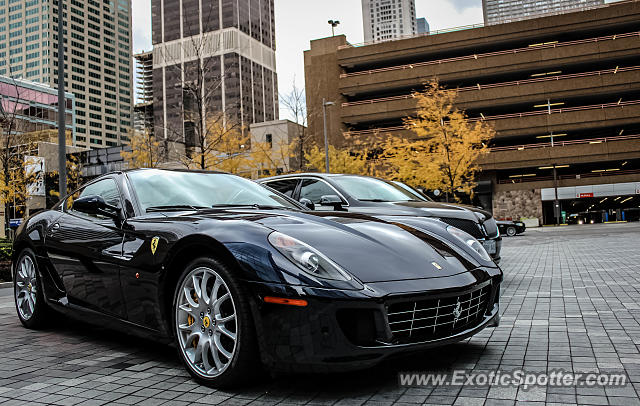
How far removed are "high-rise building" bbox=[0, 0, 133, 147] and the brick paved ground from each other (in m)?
147

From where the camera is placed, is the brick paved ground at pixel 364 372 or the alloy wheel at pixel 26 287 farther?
the alloy wheel at pixel 26 287

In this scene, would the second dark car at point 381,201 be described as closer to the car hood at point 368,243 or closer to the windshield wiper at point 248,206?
the windshield wiper at point 248,206

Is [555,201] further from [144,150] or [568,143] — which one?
[144,150]

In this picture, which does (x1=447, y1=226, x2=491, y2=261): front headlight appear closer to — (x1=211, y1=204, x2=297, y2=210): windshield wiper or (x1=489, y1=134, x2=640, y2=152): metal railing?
(x1=211, y1=204, x2=297, y2=210): windshield wiper

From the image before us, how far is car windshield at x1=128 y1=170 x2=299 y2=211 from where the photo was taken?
3.90 m

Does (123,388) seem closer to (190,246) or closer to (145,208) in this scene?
(190,246)

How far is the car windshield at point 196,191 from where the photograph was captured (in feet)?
12.8

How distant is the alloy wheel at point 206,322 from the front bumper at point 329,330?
251mm

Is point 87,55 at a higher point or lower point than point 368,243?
higher

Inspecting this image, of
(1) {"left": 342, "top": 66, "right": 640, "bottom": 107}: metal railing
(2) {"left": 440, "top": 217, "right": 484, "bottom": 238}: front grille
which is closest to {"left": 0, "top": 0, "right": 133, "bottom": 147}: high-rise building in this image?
(1) {"left": 342, "top": 66, "right": 640, "bottom": 107}: metal railing

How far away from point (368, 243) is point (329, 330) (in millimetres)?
712

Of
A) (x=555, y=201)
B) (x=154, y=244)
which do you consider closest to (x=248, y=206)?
(x=154, y=244)

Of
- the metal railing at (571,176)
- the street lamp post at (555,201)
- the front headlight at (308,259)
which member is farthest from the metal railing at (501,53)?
the front headlight at (308,259)

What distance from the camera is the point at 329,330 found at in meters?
2.60
